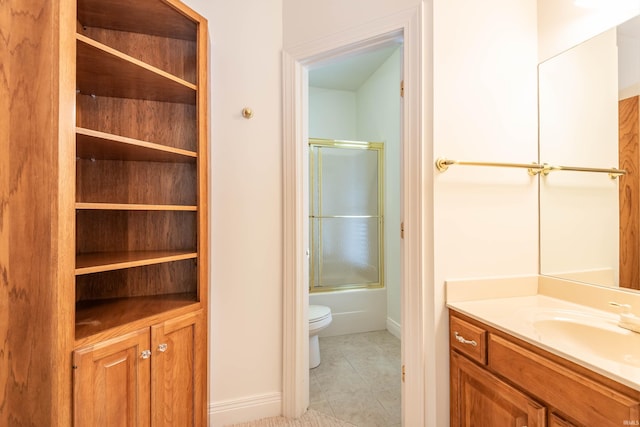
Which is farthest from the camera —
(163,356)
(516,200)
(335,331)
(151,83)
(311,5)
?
(335,331)

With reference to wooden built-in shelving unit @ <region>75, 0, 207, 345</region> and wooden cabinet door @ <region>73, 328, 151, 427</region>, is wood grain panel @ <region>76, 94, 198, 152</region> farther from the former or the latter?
wooden cabinet door @ <region>73, 328, 151, 427</region>

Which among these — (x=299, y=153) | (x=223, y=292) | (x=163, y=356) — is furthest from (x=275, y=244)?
(x=163, y=356)

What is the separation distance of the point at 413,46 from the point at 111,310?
6.04 ft

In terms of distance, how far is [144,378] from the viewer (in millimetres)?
1168

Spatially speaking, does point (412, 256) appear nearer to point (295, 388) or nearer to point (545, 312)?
point (545, 312)

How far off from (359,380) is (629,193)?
187 cm

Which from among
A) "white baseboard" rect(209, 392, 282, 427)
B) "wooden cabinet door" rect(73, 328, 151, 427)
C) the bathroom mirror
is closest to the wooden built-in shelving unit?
"wooden cabinet door" rect(73, 328, 151, 427)

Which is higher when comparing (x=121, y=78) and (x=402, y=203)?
(x=121, y=78)

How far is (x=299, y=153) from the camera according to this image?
171 centimetres

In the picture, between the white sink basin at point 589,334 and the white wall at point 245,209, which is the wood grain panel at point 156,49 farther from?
the white sink basin at point 589,334

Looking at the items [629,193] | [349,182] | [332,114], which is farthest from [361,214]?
[629,193]

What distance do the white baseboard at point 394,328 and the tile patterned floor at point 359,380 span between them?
0.04 m

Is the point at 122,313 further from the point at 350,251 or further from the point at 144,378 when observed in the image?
the point at 350,251

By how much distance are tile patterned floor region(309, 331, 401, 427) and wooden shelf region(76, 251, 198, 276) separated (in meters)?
1.30
